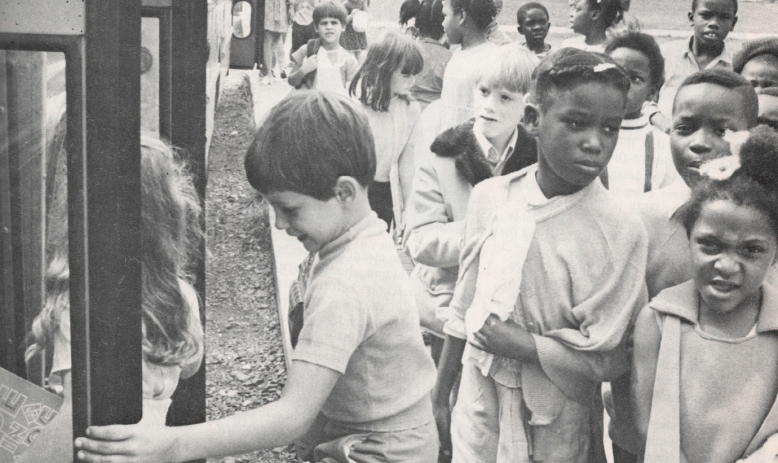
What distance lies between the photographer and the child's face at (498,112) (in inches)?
93.3

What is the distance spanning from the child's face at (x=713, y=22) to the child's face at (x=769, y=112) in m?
0.91

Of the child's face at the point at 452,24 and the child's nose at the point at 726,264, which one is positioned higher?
the child's face at the point at 452,24

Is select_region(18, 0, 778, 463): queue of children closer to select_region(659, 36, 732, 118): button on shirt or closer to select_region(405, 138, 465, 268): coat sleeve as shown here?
select_region(405, 138, 465, 268): coat sleeve

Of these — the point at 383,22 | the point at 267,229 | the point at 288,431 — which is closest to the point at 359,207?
the point at 288,431

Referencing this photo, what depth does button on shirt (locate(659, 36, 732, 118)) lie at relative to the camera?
10.7 feet

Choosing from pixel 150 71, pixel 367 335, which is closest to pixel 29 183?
pixel 367 335

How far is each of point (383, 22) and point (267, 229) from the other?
1.46 meters

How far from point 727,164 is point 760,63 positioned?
914 millimetres

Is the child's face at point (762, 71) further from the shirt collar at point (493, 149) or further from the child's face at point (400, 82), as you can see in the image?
the child's face at point (400, 82)

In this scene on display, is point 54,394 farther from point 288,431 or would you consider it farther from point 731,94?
point 731,94

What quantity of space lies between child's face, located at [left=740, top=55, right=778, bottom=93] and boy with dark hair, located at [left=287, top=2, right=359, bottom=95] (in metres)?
1.76

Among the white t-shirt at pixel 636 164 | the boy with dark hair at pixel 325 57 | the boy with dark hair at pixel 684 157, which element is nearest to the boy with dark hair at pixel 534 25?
the boy with dark hair at pixel 325 57

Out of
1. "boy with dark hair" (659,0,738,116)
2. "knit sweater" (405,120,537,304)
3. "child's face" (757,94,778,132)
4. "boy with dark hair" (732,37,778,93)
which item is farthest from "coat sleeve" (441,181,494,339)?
"boy with dark hair" (659,0,738,116)

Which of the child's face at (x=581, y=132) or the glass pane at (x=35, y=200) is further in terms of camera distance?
the child's face at (x=581, y=132)
